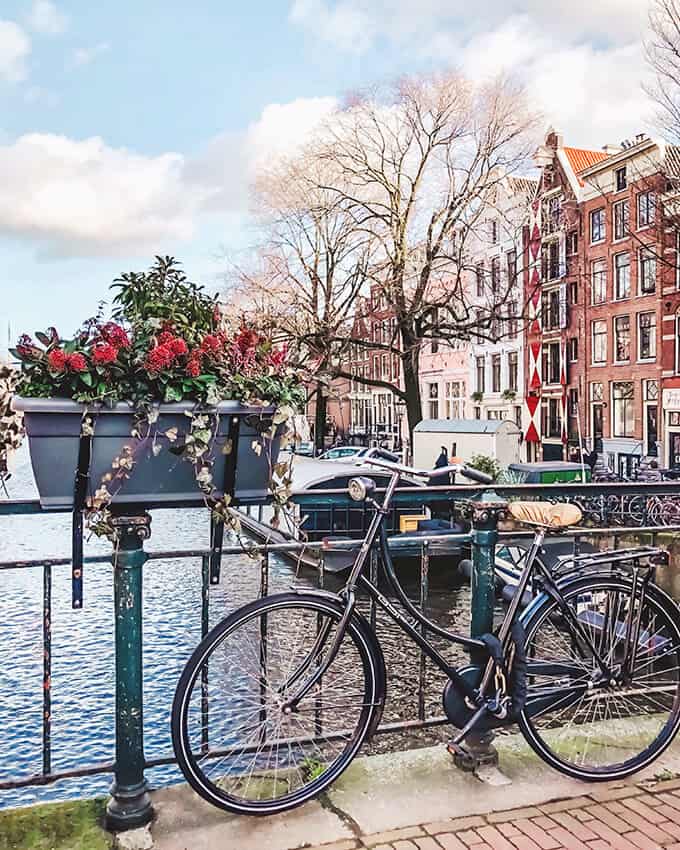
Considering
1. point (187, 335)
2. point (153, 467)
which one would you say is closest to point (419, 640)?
point (153, 467)

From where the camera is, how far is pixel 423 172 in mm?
22109

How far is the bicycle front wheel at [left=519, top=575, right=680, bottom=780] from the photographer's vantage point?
9.45 ft

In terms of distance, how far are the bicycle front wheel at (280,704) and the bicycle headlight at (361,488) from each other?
1.13 feet

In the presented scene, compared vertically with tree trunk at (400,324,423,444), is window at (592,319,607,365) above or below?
above

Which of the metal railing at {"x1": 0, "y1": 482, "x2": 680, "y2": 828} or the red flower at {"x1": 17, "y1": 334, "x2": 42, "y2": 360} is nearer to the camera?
the red flower at {"x1": 17, "y1": 334, "x2": 42, "y2": 360}

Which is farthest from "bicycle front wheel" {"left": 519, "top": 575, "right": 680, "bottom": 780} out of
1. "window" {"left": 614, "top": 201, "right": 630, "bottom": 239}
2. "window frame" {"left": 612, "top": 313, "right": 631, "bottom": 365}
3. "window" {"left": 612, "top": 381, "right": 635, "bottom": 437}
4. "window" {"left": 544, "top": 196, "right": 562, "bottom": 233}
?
"window frame" {"left": 612, "top": 313, "right": 631, "bottom": 365}

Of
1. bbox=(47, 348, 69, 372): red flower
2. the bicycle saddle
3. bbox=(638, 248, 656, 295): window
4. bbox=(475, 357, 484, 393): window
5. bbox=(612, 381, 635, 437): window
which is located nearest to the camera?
bbox=(47, 348, 69, 372): red flower

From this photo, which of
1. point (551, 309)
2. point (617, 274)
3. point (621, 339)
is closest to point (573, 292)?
point (551, 309)

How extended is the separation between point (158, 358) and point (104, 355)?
14 centimetres

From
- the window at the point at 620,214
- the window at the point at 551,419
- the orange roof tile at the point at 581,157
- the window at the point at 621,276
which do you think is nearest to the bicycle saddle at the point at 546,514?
the window at the point at 620,214

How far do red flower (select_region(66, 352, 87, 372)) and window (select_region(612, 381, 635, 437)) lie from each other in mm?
29884

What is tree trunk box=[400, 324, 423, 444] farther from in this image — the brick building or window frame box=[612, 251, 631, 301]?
window frame box=[612, 251, 631, 301]

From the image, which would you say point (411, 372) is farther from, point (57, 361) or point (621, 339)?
point (57, 361)

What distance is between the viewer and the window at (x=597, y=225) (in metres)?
32.0
